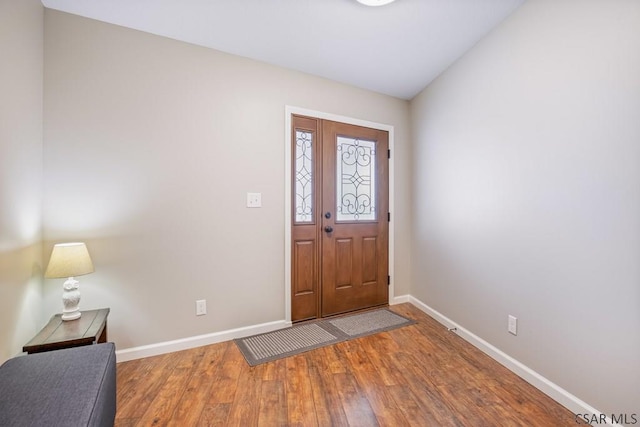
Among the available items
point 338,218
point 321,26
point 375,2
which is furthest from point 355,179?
point 375,2

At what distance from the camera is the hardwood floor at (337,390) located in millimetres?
1469

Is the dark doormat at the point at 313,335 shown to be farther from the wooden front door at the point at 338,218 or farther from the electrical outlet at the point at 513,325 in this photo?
the electrical outlet at the point at 513,325

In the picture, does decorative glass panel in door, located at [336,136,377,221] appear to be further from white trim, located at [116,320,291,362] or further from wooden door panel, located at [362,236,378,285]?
white trim, located at [116,320,291,362]

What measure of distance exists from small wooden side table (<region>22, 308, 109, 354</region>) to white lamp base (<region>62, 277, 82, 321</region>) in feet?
0.11

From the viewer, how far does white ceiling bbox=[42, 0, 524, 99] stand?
182 cm

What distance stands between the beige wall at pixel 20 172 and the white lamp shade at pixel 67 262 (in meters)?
0.16

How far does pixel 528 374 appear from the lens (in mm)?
1770

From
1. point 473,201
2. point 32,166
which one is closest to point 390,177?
point 473,201

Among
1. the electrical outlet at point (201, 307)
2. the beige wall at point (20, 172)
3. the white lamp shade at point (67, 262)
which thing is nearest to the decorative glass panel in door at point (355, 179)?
the electrical outlet at point (201, 307)

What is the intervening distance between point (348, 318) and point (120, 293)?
203 centimetres

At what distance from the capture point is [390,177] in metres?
3.14

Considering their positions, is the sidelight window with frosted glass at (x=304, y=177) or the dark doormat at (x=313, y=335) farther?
the sidelight window with frosted glass at (x=304, y=177)

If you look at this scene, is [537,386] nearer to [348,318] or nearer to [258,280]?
[348,318]

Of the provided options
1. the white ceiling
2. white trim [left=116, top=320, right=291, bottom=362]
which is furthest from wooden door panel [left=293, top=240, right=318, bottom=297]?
the white ceiling
